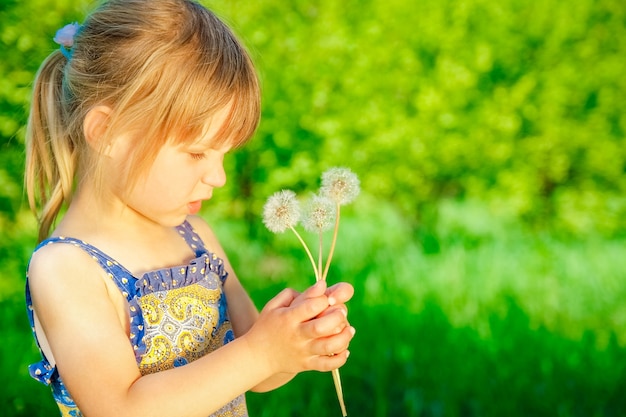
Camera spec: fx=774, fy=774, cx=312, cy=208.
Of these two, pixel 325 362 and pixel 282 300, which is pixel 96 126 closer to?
pixel 282 300

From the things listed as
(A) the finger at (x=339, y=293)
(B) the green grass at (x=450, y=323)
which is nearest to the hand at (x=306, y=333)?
(A) the finger at (x=339, y=293)

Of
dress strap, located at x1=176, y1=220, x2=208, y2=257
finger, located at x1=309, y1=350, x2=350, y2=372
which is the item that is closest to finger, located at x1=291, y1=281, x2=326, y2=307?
finger, located at x1=309, y1=350, x2=350, y2=372

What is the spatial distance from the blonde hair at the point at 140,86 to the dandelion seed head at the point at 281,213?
16 cm

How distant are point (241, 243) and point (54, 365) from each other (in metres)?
2.95

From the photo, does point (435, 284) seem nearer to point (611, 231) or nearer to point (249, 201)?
point (249, 201)

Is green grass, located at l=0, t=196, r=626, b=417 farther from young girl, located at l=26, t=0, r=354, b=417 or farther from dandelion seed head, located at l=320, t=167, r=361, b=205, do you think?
dandelion seed head, located at l=320, t=167, r=361, b=205

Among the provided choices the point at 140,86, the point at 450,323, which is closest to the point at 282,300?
the point at 140,86

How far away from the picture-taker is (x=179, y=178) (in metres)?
1.47

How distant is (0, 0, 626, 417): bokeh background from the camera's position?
9.48 ft

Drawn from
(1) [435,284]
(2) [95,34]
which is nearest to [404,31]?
(1) [435,284]

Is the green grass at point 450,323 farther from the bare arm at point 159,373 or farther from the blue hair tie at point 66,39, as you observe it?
the blue hair tie at point 66,39

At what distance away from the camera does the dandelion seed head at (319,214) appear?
1443 mm

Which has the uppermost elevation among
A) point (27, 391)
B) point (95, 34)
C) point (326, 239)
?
point (95, 34)

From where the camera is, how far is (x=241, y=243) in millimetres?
4426
